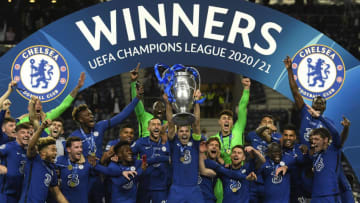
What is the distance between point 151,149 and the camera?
32.9ft

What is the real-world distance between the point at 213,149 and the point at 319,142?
52.6 inches

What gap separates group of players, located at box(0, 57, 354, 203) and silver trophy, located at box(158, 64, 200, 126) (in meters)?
0.11

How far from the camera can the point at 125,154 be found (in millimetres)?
9562

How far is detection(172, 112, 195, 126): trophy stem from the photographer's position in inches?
344

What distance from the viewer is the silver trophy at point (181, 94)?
28.9ft

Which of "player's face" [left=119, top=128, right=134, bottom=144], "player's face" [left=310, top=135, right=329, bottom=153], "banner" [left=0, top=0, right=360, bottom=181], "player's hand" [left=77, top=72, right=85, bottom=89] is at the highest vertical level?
"banner" [left=0, top=0, right=360, bottom=181]

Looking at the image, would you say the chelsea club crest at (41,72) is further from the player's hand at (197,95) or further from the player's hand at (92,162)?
the player's hand at (197,95)

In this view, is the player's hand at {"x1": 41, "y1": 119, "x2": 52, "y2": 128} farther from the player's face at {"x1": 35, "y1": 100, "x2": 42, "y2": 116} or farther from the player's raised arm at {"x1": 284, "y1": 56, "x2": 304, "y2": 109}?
the player's raised arm at {"x1": 284, "y1": 56, "x2": 304, "y2": 109}

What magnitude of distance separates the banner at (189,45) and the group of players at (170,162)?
1.91 feet

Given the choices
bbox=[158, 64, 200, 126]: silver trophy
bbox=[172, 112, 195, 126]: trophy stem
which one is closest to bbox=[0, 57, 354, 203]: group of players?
bbox=[158, 64, 200, 126]: silver trophy

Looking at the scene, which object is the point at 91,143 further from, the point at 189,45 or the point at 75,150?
the point at 189,45

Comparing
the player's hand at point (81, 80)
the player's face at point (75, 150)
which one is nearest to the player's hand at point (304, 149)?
the player's face at point (75, 150)

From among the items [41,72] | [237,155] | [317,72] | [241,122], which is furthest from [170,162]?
[317,72]

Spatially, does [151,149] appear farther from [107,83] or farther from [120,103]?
[107,83]
